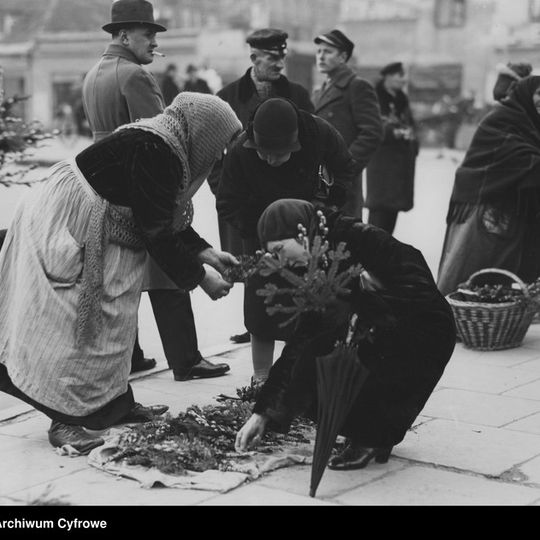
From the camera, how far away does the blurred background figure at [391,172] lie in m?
9.44

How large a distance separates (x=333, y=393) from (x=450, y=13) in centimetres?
3443

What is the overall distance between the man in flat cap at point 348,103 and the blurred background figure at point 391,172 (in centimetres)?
166

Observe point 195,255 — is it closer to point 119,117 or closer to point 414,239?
point 119,117

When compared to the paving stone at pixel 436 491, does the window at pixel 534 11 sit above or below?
above

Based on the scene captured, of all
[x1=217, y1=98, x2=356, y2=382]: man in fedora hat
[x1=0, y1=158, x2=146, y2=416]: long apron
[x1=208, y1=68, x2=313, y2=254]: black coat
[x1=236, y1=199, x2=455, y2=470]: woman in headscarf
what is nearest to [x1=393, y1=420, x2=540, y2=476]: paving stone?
[x1=236, y1=199, x2=455, y2=470]: woman in headscarf

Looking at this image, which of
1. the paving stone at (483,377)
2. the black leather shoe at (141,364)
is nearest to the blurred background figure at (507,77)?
the paving stone at (483,377)

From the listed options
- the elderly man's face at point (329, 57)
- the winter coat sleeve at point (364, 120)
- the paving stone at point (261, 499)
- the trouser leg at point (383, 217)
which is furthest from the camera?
the trouser leg at point (383, 217)

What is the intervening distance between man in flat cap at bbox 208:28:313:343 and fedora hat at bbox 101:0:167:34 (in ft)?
3.18

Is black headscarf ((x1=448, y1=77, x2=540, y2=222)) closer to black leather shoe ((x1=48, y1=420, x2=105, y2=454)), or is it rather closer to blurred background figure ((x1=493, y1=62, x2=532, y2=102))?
blurred background figure ((x1=493, y1=62, x2=532, y2=102))

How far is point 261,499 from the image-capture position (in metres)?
4.03

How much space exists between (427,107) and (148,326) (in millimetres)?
29398

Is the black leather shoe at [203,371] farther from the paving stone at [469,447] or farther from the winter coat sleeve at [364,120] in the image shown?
the winter coat sleeve at [364,120]

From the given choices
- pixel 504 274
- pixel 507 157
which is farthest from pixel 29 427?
pixel 507 157

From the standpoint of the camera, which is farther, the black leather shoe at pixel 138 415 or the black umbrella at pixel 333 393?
the black leather shoe at pixel 138 415
